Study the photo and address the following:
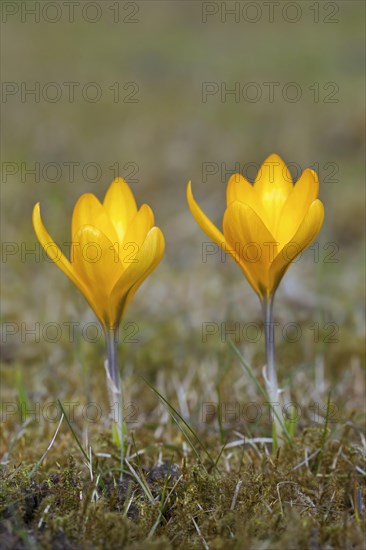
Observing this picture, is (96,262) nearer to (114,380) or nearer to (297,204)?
(114,380)

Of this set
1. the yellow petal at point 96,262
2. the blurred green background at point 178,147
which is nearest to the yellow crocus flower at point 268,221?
the yellow petal at point 96,262

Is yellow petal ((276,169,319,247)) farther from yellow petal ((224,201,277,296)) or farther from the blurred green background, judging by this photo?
the blurred green background

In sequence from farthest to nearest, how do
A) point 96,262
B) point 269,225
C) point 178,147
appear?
point 178,147 → point 269,225 → point 96,262

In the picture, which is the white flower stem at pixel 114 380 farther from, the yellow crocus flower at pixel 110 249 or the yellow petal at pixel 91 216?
the yellow petal at pixel 91 216

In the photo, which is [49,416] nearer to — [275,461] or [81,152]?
[275,461]

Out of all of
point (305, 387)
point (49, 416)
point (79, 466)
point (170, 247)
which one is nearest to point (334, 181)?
point (170, 247)

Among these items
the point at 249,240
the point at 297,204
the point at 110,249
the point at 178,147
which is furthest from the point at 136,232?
the point at 178,147
